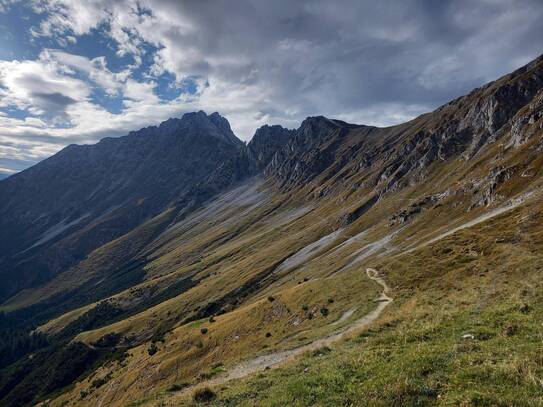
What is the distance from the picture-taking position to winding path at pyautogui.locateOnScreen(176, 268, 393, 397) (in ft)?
85.9

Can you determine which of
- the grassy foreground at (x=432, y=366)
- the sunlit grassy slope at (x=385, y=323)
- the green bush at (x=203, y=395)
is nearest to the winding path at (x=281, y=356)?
the sunlit grassy slope at (x=385, y=323)

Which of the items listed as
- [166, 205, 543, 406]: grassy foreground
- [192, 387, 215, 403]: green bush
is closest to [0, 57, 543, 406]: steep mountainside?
[166, 205, 543, 406]: grassy foreground

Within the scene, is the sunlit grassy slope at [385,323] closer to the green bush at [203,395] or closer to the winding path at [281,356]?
the green bush at [203,395]

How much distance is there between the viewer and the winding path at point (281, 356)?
→ 2618 cm

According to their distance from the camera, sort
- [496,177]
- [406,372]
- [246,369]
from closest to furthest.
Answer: [406,372] < [246,369] < [496,177]

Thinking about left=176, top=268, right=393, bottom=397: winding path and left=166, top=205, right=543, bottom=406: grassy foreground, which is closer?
left=166, top=205, right=543, bottom=406: grassy foreground

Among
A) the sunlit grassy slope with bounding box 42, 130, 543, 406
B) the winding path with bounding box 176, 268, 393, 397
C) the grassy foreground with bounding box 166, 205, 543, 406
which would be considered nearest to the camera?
the grassy foreground with bounding box 166, 205, 543, 406

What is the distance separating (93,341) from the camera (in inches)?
6068

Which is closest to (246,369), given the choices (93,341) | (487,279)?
(487,279)

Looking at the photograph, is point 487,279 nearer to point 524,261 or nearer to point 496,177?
point 524,261

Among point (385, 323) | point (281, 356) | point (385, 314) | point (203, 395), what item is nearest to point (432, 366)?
point (203, 395)

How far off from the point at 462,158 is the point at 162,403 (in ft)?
617

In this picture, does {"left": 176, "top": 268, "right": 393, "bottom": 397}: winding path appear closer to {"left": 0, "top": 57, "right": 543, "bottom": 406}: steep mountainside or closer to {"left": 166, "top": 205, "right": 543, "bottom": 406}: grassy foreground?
{"left": 0, "top": 57, "right": 543, "bottom": 406}: steep mountainside

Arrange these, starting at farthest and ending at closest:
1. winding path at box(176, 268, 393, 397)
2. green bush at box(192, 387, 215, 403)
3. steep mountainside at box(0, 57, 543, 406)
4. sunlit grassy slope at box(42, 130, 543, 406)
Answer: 1. winding path at box(176, 268, 393, 397)
2. green bush at box(192, 387, 215, 403)
3. steep mountainside at box(0, 57, 543, 406)
4. sunlit grassy slope at box(42, 130, 543, 406)
